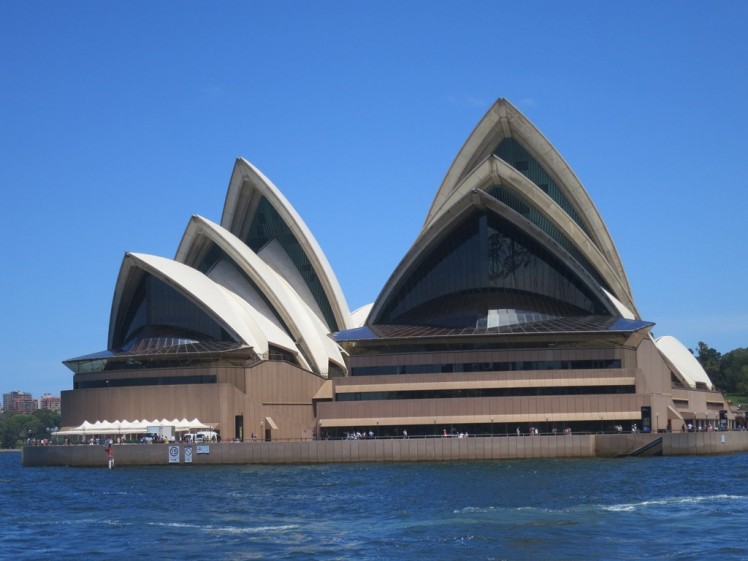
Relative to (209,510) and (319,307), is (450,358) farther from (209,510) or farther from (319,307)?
(209,510)

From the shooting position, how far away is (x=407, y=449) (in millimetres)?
68562

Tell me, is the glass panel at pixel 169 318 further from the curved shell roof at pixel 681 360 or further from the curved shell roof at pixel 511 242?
the curved shell roof at pixel 681 360

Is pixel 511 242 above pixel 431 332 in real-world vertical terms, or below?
above

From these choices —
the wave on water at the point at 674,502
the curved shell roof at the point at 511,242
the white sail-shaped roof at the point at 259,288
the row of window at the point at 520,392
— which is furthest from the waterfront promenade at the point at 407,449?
the wave on water at the point at 674,502

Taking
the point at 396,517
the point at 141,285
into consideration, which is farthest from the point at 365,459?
the point at 396,517

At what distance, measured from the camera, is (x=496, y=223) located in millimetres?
80750

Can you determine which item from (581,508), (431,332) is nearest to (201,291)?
(431,332)

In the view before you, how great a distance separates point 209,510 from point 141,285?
46.7 metres

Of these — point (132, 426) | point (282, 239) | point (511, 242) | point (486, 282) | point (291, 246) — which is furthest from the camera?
point (282, 239)

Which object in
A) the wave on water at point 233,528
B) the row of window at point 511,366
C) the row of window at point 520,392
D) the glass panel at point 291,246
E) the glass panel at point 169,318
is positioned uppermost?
the glass panel at point 291,246

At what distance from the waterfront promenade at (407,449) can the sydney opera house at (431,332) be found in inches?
117

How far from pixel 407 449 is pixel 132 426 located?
17.9 metres

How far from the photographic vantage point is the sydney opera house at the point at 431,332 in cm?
7300

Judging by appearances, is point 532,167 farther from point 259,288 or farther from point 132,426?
point 132,426
